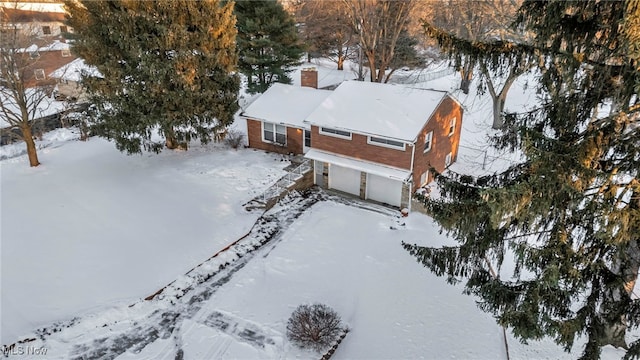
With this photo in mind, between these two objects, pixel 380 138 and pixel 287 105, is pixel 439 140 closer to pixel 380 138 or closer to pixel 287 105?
pixel 380 138

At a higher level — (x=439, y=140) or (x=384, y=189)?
(x=439, y=140)

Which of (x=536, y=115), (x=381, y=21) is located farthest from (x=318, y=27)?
(x=536, y=115)

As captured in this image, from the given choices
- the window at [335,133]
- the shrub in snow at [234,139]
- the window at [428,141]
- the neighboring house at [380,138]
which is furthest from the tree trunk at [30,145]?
the window at [428,141]

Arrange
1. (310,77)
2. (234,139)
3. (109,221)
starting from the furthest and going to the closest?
1. (310,77)
2. (234,139)
3. (109,221)

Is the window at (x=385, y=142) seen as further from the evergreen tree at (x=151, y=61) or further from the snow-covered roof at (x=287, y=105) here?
the evergreen tree at (x=151, y=61)

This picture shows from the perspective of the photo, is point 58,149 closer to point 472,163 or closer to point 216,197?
point 216,197

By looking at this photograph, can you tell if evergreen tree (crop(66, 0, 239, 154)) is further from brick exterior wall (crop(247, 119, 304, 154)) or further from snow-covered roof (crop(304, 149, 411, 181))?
snow-covered roof (crop(304, 149, 411, 181))

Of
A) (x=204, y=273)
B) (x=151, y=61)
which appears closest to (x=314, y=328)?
(x=204, y=273)
